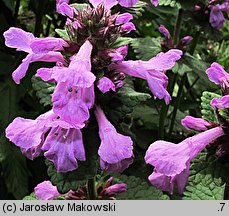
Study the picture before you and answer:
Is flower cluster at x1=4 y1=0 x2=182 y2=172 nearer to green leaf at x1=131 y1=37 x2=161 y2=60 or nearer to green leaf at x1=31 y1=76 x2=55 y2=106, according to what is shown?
green leaf at x1=31 y1=76 x2=55 y2=106

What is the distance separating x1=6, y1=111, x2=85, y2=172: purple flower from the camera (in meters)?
1.05

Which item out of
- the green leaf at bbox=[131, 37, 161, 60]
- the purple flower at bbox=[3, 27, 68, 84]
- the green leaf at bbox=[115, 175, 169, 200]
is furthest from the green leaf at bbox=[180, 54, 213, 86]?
the purple flower at bbox=[3, 27, 68, 84]

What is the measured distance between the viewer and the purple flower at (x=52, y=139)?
105 cm

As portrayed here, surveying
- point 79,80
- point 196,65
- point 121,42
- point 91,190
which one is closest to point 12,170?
point 91,190

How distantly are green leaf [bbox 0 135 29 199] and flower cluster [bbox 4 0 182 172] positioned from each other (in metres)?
0.83

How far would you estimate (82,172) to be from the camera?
1.10m

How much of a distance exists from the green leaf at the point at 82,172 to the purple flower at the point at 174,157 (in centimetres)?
12

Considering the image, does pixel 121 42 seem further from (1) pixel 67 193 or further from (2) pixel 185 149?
(1) pixel 67 193

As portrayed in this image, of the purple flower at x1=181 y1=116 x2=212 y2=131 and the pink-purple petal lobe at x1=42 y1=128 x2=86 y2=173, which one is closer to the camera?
the pink-purple petal lobe at x1=42 y1=128 x2=86 y2=173

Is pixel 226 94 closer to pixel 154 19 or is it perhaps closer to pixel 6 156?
pixel 6 156

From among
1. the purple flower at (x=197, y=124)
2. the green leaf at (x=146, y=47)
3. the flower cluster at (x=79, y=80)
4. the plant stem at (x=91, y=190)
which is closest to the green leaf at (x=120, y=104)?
the flower cluster at (x=79, y=80)

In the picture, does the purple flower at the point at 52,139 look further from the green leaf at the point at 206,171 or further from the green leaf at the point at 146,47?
Result: the green leaf at the point at 146,47

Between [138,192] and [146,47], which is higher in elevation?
[146,47]

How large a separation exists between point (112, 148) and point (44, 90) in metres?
0.28
